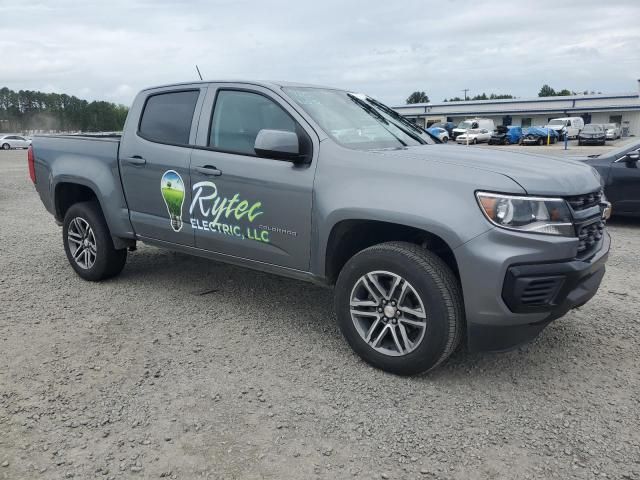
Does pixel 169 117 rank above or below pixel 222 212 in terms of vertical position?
above

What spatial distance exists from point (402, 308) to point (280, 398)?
0.90m

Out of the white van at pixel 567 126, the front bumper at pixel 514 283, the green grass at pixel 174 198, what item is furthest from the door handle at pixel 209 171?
the white van at pixel 567 126

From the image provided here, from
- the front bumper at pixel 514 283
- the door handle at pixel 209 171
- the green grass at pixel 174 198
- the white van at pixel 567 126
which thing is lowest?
the white van at pixel 567 126

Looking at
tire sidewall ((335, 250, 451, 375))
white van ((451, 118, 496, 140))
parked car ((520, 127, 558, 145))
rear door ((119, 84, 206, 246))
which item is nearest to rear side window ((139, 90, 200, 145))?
rear door ((119, 84, 206, 246))

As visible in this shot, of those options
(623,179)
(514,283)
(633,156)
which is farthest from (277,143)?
(633,156)

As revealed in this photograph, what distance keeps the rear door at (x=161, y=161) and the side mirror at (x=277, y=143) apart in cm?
101

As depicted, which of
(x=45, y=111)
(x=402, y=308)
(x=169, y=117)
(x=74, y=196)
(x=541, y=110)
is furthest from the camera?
(x=45, y=111)

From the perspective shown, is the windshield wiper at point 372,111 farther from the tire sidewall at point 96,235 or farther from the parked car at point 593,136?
the parked car at point 593,136

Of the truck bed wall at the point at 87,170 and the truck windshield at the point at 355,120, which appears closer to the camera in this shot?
the truck windshield at the point at 355,120

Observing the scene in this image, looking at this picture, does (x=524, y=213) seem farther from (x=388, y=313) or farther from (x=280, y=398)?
(x=280, y=398)

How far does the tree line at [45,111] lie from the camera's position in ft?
326

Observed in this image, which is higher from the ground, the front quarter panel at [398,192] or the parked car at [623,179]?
the front quarter panel at [398,192]

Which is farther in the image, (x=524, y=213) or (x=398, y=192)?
(x=398, y=192)

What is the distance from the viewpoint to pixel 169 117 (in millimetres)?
4734
